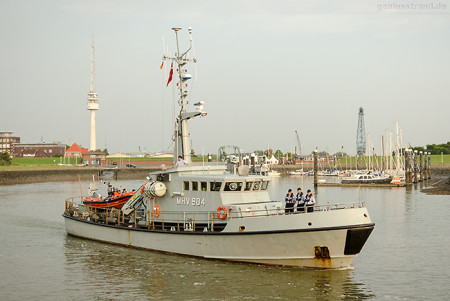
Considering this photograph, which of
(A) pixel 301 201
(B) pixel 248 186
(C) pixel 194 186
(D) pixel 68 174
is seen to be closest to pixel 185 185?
(C) pixel 194 186

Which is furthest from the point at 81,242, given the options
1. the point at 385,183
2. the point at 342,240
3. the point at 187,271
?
the point at 385,183

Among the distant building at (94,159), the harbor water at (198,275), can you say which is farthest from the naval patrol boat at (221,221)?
the distant building at (94,159)

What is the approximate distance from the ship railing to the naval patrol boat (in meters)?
0.04

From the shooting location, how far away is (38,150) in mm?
174750

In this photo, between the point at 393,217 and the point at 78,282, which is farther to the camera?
the point at 393,217

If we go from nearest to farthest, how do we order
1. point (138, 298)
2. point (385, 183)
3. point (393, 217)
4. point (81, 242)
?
point (138, 298) < point (81, 242) < point (393, 217) < point (385, 183)

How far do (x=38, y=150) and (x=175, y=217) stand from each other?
6464 inches

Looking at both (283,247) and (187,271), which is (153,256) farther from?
(283,247)

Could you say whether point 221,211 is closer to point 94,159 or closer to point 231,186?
point 231,186

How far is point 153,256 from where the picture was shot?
22.6 meters

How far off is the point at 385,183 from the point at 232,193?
58849 mm

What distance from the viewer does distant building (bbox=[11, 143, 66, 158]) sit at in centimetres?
17412

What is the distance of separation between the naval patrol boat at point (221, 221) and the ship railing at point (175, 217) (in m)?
0.04

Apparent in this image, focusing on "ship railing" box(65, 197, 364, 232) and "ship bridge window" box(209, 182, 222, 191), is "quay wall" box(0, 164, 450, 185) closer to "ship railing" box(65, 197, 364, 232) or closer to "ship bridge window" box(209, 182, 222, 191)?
"ship railing" box(65, 197, 364, 232)
